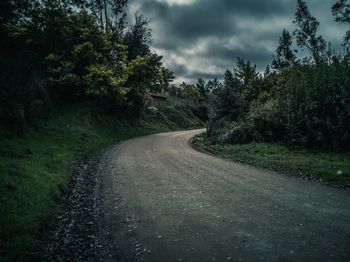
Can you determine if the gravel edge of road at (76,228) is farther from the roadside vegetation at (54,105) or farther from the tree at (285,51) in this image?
the tree at (285,51)

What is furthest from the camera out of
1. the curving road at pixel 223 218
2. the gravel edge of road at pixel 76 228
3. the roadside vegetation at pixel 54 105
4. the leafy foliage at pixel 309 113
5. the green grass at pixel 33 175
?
the leafy foliage at pixel 309 113

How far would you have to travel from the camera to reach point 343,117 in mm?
18141

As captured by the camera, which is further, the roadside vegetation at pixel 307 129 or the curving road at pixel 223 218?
the roadside vegetation at pixel 307 129

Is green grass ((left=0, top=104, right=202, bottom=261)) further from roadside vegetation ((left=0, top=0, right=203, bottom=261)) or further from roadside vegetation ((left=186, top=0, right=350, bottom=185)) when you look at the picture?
roadside vegetation ((left=186, top=0, right=350, bottom=185))

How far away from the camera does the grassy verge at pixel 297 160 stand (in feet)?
40.6

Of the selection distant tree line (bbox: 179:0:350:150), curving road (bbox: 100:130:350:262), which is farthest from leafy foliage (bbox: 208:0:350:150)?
curving road (bbox: 100:130:350:262)

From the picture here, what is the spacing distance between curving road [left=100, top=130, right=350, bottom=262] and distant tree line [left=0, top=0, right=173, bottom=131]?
7.27m

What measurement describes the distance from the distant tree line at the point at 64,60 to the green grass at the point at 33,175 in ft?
6.97

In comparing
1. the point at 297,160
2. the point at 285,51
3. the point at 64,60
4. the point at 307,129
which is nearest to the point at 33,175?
the point at 297,160

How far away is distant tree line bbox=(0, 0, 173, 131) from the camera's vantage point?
42.7 ft

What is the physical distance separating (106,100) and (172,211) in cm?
3273

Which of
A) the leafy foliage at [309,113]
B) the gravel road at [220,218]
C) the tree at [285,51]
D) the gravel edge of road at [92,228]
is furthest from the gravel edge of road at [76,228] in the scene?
the tree at [285,51]

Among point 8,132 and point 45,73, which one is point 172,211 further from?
point 45,73

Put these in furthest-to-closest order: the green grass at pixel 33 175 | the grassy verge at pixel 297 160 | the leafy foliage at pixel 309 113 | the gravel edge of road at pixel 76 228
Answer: the leafy foliage at pixel 309 113
the grassy verge at pixel 297 160
the green grass at pixel 33 175
the gravel edge of road at pixel 76 228
